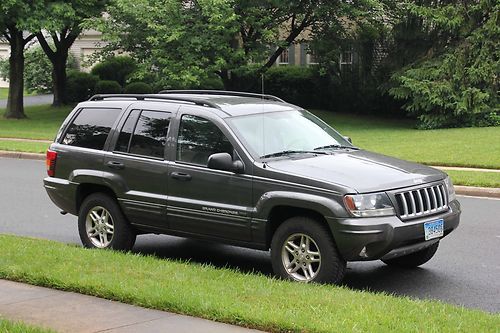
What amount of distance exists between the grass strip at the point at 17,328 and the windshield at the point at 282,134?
2.90m

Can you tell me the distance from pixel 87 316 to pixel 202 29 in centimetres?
2299

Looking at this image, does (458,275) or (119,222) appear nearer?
(458,275)

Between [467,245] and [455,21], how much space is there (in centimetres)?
1953

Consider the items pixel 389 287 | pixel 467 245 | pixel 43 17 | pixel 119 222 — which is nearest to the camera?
pixel 389 287

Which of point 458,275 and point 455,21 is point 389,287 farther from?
point 455,21

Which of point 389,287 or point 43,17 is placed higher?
point 43,17

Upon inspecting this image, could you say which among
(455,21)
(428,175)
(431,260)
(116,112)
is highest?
(455,21)

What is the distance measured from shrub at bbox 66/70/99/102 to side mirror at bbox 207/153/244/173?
1362 inches


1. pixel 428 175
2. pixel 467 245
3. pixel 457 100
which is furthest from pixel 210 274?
pixel 457 100

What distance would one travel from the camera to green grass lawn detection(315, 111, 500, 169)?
686 inches

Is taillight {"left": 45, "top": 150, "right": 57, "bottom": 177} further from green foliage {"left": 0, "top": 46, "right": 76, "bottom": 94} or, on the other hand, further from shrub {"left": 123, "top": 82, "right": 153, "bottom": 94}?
green foliage {"left": 0, "top": 46, "right": 76, "bottom": 94}

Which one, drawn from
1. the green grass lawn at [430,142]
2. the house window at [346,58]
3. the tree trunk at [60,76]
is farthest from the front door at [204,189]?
the tree trunk at [60,76]

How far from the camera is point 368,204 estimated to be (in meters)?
6.55

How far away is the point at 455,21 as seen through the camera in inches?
1061
